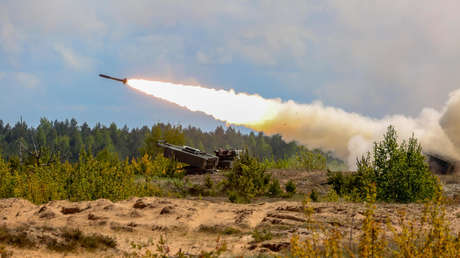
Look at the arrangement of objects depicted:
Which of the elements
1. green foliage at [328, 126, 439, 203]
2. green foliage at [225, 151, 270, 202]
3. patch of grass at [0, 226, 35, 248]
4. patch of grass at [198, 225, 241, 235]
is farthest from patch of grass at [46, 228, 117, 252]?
green foliage at [328, 126, 439, 203]

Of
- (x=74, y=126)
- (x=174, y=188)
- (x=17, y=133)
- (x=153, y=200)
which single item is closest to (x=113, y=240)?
(x=153, y=200)

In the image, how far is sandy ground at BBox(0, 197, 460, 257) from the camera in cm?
871

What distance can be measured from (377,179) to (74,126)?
5755 inches

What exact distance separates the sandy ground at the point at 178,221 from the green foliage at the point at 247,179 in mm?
3753

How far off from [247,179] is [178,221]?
679 cm

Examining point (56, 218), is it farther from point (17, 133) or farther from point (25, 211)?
point (17, 133)

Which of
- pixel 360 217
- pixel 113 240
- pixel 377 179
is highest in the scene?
pixel 377 179

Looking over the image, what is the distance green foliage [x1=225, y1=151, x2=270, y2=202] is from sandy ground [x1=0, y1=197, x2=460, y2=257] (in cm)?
375

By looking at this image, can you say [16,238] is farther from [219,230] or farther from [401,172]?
[401,172]

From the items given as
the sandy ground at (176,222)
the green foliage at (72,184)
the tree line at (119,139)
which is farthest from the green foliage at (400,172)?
the tree line at (119,139)

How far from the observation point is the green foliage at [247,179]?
16.9 meters

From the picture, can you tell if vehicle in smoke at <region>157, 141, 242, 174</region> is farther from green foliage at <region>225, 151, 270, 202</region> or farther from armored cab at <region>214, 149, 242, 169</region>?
green foliage at <region>225, 151, 270, 202</region>

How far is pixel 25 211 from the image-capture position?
12320 millimetres

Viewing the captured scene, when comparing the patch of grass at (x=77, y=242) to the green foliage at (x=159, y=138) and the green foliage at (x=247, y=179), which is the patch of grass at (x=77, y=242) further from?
the green foliage at (x=159, y=138)
